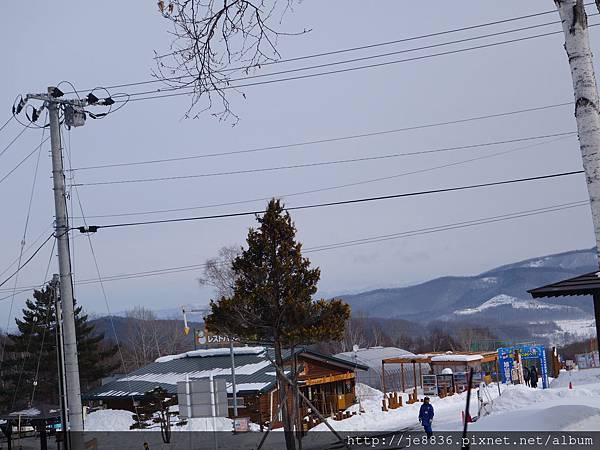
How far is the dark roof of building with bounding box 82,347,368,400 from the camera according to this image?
131 ft

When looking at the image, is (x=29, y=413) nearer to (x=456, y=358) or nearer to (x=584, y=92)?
(x=456, y=358)

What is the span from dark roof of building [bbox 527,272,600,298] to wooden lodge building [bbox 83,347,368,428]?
20620 millimetres

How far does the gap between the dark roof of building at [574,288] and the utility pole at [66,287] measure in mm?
10767

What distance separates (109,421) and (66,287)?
25.0 meters

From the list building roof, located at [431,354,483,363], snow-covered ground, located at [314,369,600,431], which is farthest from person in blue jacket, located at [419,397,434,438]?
building roof, located at [431,354,483,363]

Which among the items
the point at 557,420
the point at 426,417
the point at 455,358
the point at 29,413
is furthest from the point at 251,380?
the point at 557,420

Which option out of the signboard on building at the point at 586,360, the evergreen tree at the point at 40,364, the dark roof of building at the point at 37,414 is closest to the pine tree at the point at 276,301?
the dark roof of building at the point at 37,414

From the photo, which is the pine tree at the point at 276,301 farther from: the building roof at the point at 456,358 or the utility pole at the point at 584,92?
the building roof at the point at 456,358

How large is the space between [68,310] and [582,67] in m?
12.8

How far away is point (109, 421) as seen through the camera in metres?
40.5

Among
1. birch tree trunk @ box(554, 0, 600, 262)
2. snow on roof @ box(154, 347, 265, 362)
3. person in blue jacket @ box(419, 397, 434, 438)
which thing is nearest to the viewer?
birch tree trunk @ box(554, 0, 600, 262)

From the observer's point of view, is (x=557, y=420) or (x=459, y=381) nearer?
(x=557, y=420)

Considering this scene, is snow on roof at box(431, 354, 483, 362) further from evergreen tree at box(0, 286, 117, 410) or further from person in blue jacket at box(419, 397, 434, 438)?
evergreen tree at box(0, 286, 117, 410)

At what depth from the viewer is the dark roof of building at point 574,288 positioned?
59.6 ft
